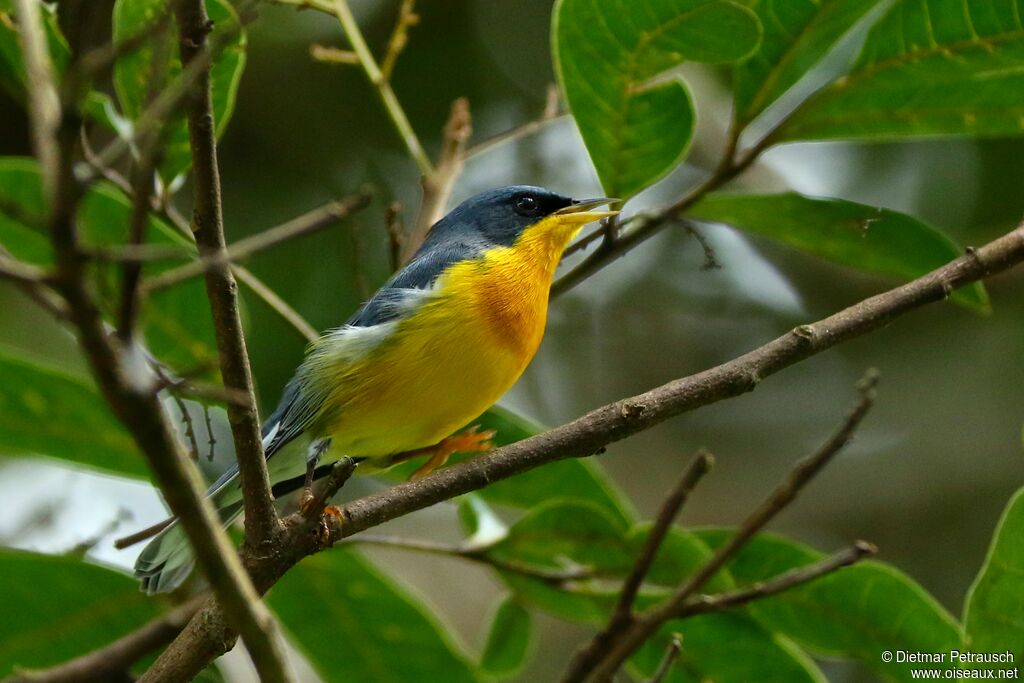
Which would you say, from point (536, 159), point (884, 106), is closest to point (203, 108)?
point (884, 106)

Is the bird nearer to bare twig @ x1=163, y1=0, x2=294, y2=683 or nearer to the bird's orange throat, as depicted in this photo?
the bird's orange throat

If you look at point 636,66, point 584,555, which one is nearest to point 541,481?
point 584,555

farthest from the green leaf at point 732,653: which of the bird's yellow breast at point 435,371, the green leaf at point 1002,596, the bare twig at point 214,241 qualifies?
the bare twig at point 214,241

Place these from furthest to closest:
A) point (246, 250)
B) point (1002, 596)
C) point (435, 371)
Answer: point (435, 371) → point (1002, 596) → point (246, 250)

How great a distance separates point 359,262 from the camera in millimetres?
3639

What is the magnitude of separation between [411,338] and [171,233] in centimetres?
82

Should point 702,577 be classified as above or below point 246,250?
below

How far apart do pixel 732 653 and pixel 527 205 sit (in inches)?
73.2

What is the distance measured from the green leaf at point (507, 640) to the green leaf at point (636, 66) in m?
1.51

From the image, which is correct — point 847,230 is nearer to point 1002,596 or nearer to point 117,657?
point 1002,596

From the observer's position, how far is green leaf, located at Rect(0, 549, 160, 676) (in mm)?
3510

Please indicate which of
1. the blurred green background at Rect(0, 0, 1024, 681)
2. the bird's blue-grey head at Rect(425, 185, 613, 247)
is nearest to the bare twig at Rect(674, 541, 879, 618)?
the bird's blue-grey head at Rect(425, 185, 613, 247)

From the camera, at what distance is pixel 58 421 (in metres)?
3.65

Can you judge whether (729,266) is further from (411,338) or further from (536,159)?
(411,338)
